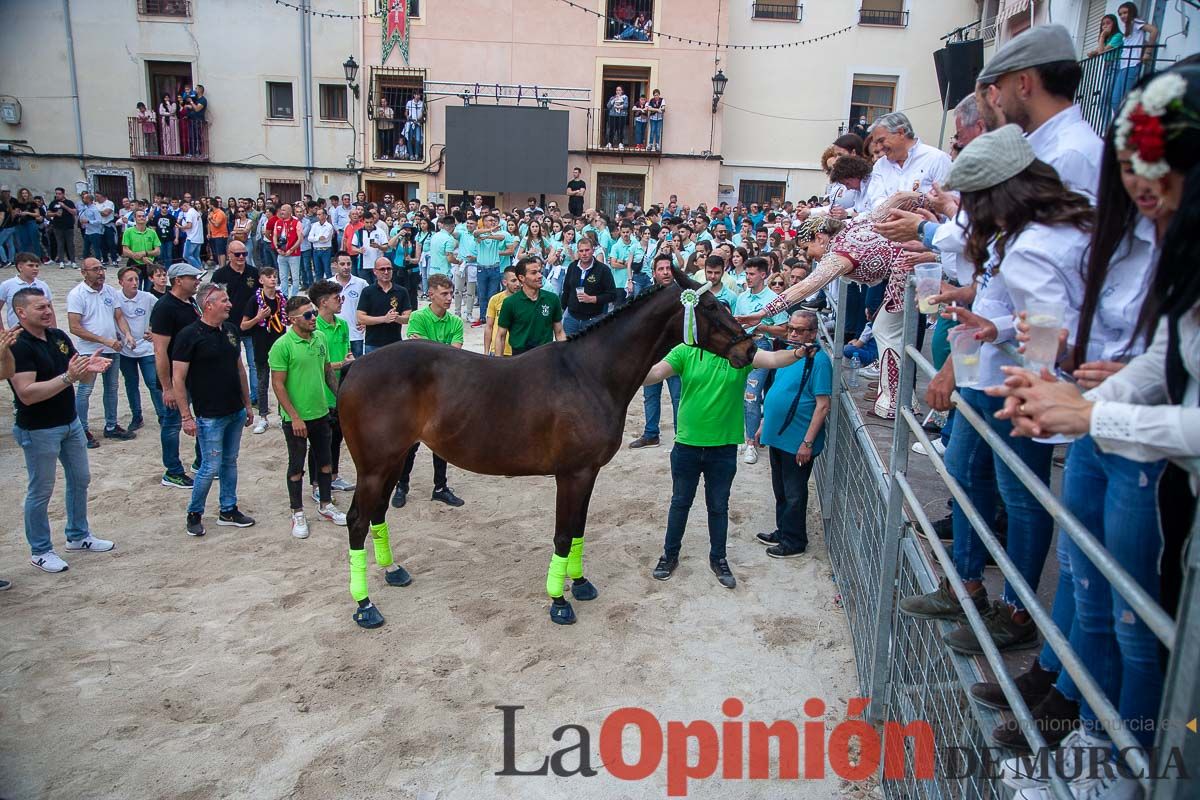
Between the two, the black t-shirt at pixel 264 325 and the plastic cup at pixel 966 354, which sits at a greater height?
the plastic cup at pixel 966 354

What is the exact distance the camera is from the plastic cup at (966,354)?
3.02 m

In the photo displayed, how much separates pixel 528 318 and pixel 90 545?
441cm

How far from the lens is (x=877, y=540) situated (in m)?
4.81

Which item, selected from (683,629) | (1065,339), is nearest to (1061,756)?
(1065,339)

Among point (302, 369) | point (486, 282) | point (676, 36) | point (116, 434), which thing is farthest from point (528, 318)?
point (676, 36)

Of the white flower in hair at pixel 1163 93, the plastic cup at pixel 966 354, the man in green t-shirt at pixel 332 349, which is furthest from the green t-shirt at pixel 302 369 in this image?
the white flower in hair at pixel 1163 93

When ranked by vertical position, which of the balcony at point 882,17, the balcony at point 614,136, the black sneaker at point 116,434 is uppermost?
the balcony at point 882,17

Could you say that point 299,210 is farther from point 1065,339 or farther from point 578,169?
point 1065,339

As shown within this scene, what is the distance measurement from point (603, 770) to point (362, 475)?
275cm

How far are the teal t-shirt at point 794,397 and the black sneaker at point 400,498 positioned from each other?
349cm

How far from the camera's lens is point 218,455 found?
23.2 ft

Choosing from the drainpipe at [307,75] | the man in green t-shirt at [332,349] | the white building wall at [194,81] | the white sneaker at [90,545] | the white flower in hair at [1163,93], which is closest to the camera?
the white flower in hair at [1163,93]

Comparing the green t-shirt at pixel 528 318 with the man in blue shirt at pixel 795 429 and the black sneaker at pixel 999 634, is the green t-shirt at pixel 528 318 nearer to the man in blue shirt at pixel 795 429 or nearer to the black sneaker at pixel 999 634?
the man in blue shirt at pixel 795 429

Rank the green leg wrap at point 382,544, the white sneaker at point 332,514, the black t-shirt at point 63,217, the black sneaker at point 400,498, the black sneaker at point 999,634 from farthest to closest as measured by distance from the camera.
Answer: the black t-shirt at point 63,217 → the black sneaker at point 400,498 → the white sneaker at point 332,514 → the green leg wrap at point 382,544 → the black sneaker at point 999,634
